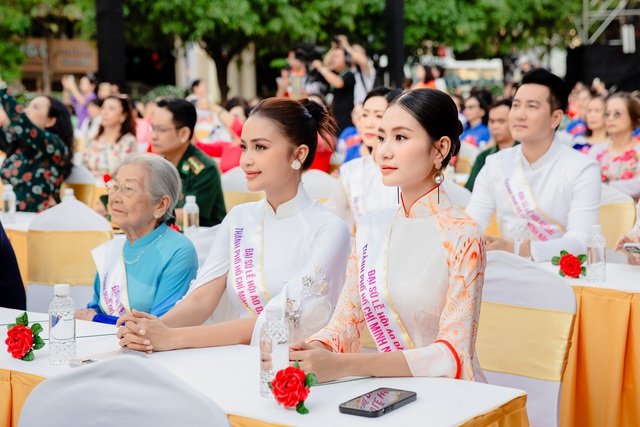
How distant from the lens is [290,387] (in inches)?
73.8

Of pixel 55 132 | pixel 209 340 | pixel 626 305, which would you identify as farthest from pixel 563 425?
pixel 55 132

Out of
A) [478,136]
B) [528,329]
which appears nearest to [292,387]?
[528,329]

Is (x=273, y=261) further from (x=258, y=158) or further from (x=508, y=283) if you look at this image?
(x=508, y=283)

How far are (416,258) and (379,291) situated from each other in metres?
0.13

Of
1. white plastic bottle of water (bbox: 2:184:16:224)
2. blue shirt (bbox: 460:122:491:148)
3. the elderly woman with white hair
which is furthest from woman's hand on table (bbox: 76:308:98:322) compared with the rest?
blue shirt (bbox: 460:122:491:148)

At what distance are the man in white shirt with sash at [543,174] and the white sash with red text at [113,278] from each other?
1.72 metres

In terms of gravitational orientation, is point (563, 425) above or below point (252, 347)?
below

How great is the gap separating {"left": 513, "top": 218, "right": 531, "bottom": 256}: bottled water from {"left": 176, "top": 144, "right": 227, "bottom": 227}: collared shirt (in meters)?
1.63

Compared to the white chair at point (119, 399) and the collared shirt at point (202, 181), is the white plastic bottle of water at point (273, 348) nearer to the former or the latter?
the white chair at point (119, 399)

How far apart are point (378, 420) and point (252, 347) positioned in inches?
27.8

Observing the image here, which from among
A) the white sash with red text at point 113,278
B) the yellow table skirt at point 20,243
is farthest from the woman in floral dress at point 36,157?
the white sash with red text at point 113,278

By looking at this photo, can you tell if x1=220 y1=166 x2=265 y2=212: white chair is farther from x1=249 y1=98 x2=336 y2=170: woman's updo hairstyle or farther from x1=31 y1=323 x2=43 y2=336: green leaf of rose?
x1=31 y1=323 x2=43 y2=336: green leaf of rose

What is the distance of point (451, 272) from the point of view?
7.54 ft

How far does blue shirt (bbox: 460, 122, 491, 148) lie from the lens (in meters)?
8.83
